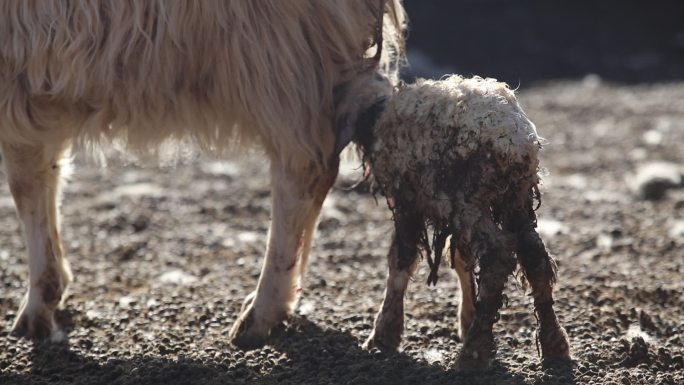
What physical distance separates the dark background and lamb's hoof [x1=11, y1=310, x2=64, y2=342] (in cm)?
709

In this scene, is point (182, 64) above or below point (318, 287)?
above

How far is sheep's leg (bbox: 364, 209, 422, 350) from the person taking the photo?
12.8 feet

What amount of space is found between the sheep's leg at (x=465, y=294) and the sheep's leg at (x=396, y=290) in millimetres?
182

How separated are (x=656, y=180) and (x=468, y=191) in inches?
136

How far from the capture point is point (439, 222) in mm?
3711

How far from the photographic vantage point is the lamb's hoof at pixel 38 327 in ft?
14.0

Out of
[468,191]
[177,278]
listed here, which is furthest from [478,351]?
[177,278]

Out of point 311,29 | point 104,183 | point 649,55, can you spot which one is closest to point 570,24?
point 649,55

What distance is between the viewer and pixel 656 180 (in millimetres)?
6637

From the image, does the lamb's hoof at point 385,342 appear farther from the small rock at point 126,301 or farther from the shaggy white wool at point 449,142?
the small rock at point 126,301

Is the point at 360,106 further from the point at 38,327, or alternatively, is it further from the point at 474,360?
the point at 38,327

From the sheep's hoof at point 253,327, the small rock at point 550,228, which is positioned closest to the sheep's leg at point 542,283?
the sheep's hoof at point 253,327

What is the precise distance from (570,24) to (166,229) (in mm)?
8448

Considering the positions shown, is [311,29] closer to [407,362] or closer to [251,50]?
[251,50]
